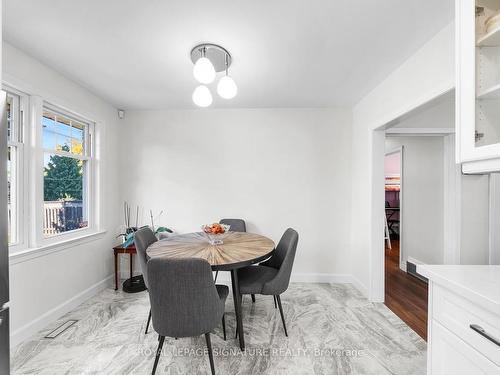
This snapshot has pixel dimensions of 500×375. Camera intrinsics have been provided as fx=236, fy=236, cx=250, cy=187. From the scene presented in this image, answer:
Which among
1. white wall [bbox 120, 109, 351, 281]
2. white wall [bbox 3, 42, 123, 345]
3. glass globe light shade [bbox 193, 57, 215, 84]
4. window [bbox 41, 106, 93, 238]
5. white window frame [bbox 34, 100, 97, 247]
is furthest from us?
white wall [bbox 120, 109, 351, 281]

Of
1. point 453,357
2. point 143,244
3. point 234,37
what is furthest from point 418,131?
point 143,244

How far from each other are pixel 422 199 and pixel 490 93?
3.02 meters

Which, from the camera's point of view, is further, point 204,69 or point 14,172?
point 14,172

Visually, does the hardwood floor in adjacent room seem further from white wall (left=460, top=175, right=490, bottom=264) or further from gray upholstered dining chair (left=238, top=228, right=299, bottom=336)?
gray upholstered dining chair (left=238, top=228, right=299, bottom=336)

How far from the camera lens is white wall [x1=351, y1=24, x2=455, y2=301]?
172cm

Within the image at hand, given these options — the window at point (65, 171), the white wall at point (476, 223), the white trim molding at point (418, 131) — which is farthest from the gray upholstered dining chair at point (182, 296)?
the white wall at point (476, 223)

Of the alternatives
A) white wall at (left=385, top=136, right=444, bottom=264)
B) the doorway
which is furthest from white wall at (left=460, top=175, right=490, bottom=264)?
the doorway

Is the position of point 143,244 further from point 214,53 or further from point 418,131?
point 418,131

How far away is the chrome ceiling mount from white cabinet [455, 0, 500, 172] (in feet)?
4.90

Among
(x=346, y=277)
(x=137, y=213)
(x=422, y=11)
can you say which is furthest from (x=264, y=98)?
(x=346, y=277)

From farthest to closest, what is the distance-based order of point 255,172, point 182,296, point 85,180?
point 255,172 → point 85,180 → point 182,296

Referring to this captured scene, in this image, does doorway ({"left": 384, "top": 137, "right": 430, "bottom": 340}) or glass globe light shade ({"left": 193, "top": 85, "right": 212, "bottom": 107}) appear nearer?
glass globe light shade ({"left": 193, "top": 85, "right": 212, "bottom": 107})

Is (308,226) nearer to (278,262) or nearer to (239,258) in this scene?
(278,262)

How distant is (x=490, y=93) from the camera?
1.03 m
